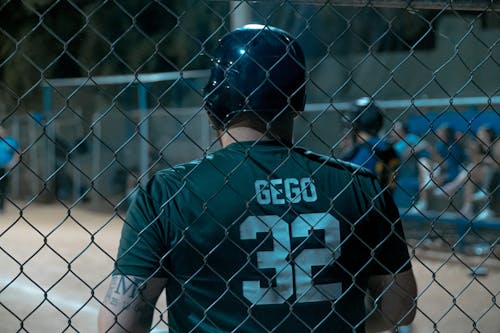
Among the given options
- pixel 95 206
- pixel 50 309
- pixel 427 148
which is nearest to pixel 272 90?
pixel 50 309

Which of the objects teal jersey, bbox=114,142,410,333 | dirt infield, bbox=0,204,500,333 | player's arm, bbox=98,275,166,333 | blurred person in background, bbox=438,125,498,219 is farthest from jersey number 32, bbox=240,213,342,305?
blurred person in background, bbox=438,125,498,219

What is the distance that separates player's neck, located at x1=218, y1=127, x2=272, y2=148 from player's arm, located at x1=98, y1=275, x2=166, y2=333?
17.7 inches

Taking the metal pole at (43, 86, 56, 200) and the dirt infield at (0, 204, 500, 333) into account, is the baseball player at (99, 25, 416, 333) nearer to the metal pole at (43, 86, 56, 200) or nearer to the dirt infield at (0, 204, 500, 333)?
the dirt infield at (0, 204, 500, 333)

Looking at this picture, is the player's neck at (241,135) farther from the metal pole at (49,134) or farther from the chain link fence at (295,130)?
the metal pole at (49,134)

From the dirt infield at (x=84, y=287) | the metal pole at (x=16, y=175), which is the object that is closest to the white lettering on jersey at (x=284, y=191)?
the dirt infield at (x=84, y=287)

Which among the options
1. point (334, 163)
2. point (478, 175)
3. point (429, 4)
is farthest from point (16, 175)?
point (334, 163)

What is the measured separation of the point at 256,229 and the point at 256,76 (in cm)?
47

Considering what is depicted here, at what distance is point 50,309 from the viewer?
6.74 meters

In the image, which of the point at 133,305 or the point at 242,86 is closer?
the point at 133,305

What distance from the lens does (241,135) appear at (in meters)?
2.20

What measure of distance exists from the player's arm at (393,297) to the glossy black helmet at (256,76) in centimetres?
60

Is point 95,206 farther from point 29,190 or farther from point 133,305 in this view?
point 133,305

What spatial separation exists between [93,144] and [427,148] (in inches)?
322

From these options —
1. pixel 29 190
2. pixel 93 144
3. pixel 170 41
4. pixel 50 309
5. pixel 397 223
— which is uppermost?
pixel 397 223
